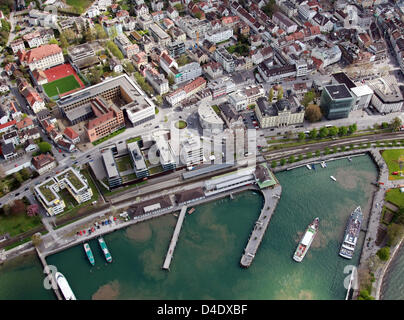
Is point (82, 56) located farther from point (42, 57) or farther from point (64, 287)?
point (64, 287)

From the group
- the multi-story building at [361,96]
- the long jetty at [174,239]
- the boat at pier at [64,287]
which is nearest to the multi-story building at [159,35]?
the multi-story building at [361,96]

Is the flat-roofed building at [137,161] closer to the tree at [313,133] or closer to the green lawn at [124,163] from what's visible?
the green lawn at [124,163]

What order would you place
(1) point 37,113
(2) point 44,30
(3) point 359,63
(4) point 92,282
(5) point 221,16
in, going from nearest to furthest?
(4) point 92,282, (1) point 37,113, (3) point 359,63, (2) point 44,30, (5) point 221,16

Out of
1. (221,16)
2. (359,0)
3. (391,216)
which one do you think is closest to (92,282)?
(391,216)

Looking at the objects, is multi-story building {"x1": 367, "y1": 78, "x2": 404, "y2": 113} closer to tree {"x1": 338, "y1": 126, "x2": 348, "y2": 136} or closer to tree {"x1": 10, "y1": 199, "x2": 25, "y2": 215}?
tree {"x1": 338, "y1": 126, "x2": 348, "y2": 136}

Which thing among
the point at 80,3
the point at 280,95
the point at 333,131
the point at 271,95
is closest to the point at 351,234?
the point at 333,131

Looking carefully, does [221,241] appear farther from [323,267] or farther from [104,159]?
[104,159]
